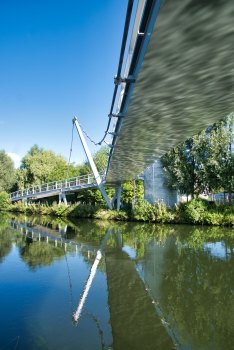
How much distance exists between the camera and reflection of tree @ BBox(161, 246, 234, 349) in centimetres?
269

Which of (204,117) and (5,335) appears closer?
(5,335)

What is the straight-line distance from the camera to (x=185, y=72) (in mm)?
3494

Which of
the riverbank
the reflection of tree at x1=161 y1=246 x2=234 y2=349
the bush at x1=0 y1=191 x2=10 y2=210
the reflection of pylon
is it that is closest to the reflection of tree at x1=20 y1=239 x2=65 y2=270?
the reflection of pylon

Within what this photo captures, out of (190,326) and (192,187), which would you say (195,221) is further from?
(190,326)

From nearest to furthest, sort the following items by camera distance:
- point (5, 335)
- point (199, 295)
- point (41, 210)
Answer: point (5, 335), point (199, 295), point (41, 210)

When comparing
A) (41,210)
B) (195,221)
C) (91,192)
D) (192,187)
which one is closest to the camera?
(195,221)

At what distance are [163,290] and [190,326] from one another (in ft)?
3.69

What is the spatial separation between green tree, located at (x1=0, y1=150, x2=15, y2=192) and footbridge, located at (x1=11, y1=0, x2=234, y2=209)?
48.0 meters

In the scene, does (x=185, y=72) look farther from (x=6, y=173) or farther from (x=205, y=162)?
(x=6, y=173)

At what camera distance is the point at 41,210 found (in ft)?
95.6

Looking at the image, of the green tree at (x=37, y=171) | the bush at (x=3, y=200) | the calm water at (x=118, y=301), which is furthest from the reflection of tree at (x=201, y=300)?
the bush at (x=3, y=200)

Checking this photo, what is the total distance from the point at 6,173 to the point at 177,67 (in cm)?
5214

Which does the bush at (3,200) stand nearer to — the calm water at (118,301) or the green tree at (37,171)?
the green tree at (37,171)

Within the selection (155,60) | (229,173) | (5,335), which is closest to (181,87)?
(155,60)
